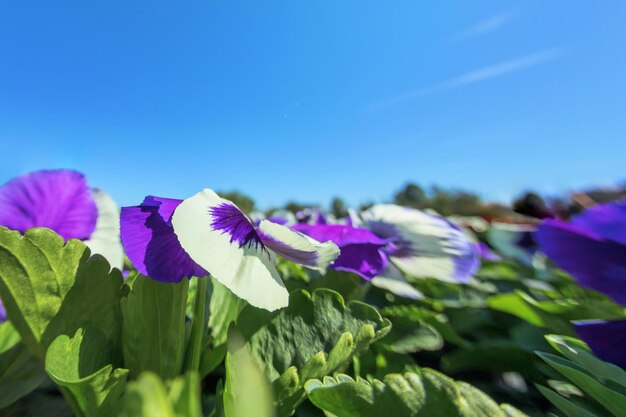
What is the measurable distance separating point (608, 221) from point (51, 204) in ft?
2.20

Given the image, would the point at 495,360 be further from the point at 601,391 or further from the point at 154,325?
the point at 154,325

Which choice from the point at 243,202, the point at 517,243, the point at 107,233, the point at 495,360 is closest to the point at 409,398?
the point at 495,360

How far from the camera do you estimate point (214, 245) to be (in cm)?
33

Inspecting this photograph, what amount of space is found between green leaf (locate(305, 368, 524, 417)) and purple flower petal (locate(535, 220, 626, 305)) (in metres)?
0.21

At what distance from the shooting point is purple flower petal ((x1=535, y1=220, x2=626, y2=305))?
407 mm

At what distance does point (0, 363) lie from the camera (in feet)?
1.44

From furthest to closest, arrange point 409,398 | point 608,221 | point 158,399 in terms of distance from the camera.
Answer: point 608,221 < point 409,398 < point 158,399

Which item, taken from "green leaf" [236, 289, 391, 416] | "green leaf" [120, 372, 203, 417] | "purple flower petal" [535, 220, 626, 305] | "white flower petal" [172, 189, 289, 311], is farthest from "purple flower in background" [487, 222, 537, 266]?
"green leaf" [120, 372, 203, 417]

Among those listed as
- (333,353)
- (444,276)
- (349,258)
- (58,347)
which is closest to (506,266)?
(444,276)

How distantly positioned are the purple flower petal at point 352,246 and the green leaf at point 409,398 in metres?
0.21

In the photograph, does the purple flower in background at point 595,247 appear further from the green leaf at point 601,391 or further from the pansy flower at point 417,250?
the pansy flower at point 417,250

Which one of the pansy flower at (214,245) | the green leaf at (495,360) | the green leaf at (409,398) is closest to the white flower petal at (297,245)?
the pansy flower at (214,245)

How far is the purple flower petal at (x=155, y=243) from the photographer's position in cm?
33

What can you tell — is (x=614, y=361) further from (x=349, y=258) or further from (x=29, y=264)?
(x=29, y=264)
